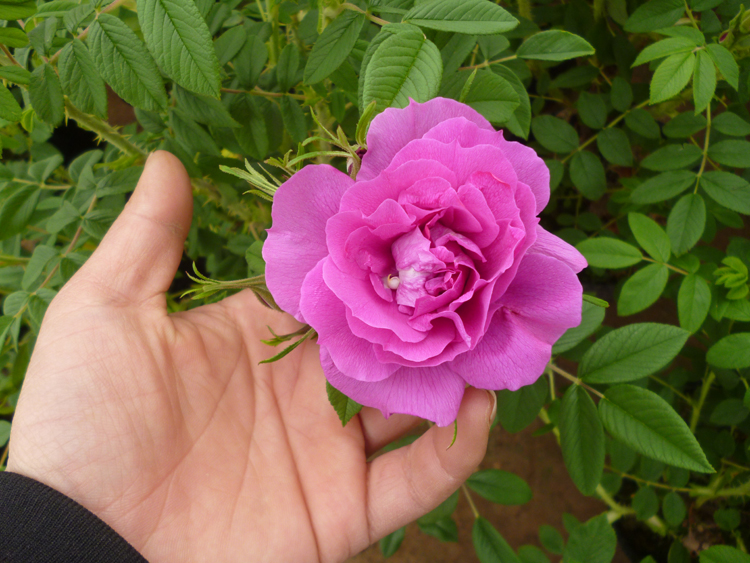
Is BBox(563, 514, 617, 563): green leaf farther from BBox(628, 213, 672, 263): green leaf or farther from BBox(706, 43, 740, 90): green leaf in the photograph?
BBox(706, 43, 740, 90): green leaf

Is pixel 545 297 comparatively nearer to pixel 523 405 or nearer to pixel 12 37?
pixel 523 405

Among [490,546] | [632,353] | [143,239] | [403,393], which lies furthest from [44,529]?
[632,353]

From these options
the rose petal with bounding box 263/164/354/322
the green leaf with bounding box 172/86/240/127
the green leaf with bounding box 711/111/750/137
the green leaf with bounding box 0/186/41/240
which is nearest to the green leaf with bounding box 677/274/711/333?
the green leaf with bounding box 711/111/750/137

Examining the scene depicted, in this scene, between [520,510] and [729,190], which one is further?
[520,510]

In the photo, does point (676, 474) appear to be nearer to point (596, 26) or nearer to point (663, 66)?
point (663, 66)

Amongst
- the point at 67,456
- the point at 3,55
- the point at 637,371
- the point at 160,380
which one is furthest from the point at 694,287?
the point at 3,55

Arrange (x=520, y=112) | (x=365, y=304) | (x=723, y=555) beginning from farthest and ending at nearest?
1. (x=723, y=555)
2. (x=520, y=112)
3. (x=365, y=304)
